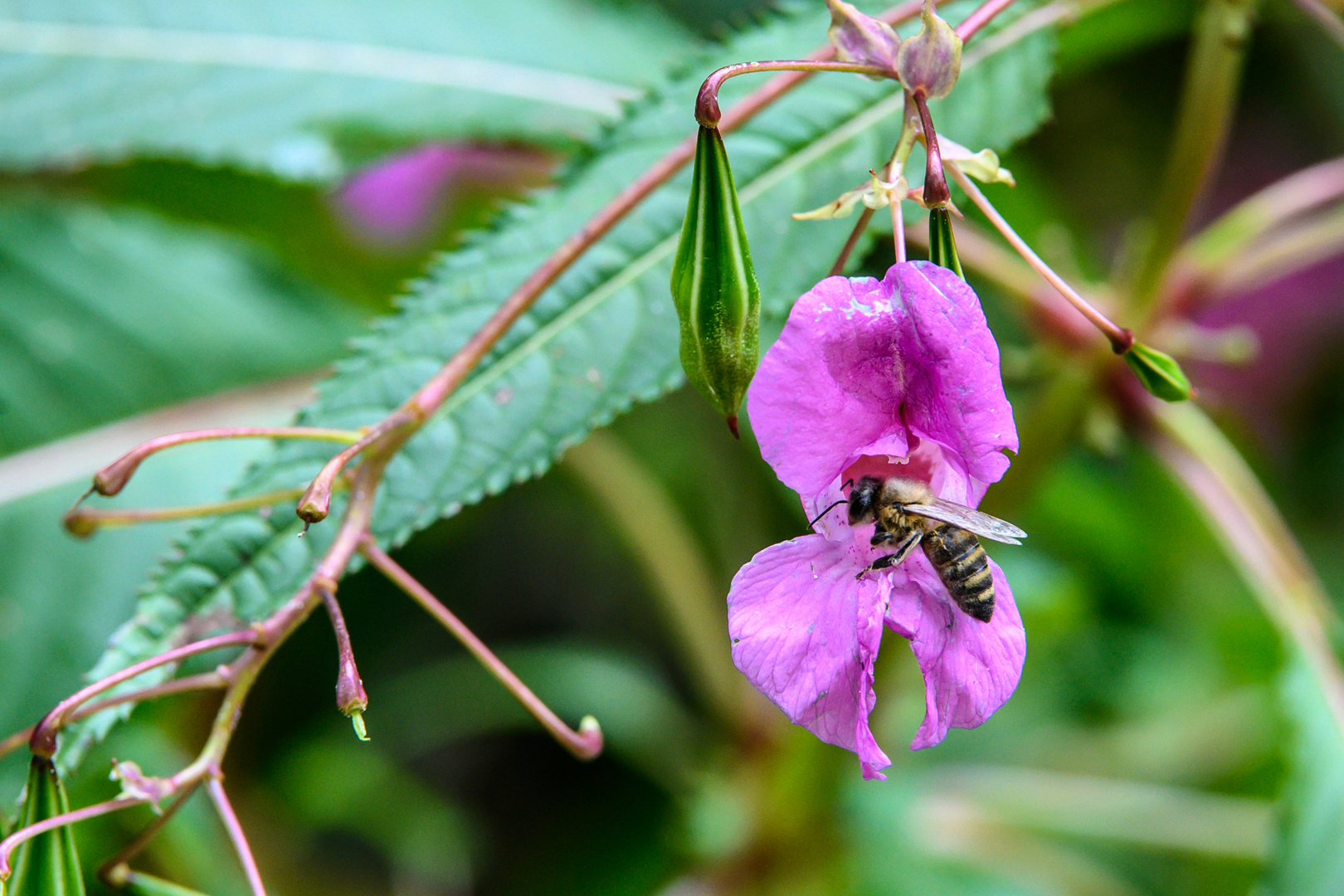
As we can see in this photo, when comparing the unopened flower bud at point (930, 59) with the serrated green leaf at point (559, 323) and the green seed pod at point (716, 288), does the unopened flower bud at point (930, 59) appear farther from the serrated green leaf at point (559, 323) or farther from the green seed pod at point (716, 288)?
the serrated green leaf at point (559, 323)

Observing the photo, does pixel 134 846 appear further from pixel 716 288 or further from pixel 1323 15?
pixel 1323 15

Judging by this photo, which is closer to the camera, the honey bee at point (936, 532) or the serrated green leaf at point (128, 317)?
the honey bee at point (936, 532)

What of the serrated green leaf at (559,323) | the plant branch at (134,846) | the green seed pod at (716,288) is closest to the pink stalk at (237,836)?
the plant branch at (134,846)

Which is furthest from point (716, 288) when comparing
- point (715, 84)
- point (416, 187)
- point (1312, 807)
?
point (416, 187)

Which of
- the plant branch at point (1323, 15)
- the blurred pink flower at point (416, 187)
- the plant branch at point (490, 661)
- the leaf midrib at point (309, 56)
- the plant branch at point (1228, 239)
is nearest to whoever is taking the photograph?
the plant branch at point (490, 661)

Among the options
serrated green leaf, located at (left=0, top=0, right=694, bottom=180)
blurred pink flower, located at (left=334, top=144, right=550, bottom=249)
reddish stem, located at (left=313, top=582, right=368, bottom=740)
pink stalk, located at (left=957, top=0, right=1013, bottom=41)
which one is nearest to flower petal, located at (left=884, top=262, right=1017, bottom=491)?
pink stalk, located at (left=957, top=0, right=1013, bottom=41)

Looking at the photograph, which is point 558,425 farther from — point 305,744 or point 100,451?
point 305,744

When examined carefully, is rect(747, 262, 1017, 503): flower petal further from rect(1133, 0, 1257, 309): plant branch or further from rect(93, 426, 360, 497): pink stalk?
rect(1133, 0, 1257, 309): plant branch
